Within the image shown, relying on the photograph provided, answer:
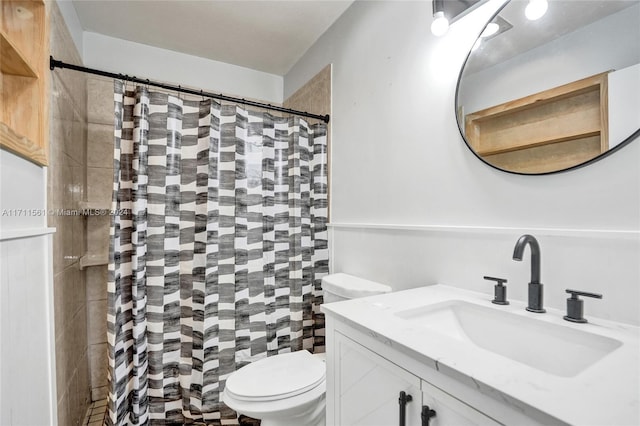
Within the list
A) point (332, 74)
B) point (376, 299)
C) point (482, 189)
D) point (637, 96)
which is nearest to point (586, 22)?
point (637, 96)

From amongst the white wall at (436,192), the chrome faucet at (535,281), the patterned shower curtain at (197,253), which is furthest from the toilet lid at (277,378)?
the chrome faucet at (535,281)

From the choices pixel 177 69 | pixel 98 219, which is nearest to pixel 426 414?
pixel 98 219

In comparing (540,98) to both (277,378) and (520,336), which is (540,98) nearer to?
(520,336)

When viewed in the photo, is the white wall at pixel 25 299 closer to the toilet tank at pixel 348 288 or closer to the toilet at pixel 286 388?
the toilet at pixel 286 388

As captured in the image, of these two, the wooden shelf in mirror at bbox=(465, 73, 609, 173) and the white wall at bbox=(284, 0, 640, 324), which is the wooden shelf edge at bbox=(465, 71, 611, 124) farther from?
the white wall at bbox=(284, 0, 640, 324)

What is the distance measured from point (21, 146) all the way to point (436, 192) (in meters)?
1.49

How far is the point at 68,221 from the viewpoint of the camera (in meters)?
1.63

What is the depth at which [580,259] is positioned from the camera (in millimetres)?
868

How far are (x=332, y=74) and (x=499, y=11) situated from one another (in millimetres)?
1161

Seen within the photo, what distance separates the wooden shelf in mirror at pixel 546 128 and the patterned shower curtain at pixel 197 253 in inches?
44.7

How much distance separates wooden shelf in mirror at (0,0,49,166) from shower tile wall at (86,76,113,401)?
906 millimetres

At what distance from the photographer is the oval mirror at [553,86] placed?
81 cm

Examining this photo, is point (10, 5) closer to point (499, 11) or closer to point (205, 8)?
point (205, 8)

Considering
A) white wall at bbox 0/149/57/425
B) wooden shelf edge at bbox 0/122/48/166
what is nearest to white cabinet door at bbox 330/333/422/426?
white wall at bbox 0/149/57/425
